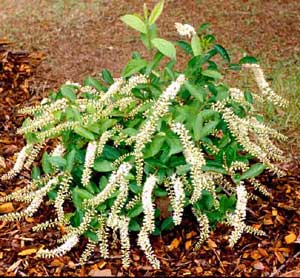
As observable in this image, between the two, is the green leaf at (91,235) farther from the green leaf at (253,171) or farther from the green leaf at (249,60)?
the green leaf at (249,60)

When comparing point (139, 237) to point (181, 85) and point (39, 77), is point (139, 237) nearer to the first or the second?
point (181, 85)

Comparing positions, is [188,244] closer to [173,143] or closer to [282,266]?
[282,266]

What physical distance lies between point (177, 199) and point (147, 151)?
0.25 meters

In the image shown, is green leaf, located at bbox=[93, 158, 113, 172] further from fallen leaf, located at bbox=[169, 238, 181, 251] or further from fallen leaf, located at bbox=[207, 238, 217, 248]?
fallen leaf, located at bbox=[207, 238, 217, 248]

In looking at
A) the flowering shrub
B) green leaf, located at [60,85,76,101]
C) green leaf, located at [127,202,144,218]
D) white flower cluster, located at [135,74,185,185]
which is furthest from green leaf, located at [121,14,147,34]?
green leaf, located at [127,202,144,218]

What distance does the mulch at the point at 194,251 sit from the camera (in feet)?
9.90

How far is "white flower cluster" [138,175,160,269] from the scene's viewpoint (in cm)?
283

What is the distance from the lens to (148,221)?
2.84m

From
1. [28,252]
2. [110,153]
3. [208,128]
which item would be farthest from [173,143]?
[28,252]

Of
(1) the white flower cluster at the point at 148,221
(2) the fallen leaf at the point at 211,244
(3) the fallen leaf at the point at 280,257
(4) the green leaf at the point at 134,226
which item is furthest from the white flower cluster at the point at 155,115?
(3) the fallen leaf at the point at 280,257

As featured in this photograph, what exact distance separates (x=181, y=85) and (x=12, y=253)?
1130 mm

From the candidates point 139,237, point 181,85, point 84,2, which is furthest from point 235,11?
point 139,237

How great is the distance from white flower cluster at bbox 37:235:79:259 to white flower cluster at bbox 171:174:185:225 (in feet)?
1.60

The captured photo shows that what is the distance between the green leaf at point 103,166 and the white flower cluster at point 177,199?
0.97 feet
